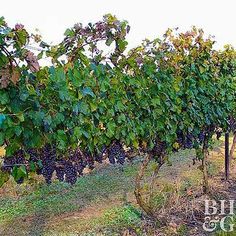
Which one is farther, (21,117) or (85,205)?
(85,205)

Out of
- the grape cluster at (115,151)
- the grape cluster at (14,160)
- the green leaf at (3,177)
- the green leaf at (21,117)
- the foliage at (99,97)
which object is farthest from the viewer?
the grape cluster at (115,151)

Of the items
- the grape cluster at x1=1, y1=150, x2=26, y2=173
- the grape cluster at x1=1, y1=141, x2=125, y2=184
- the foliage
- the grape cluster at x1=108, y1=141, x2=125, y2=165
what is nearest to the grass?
the foliage

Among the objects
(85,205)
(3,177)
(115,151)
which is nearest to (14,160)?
(3,177)

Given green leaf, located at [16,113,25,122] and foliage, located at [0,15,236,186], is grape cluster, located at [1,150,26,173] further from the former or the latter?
green leaf, located at [16,113,25,122]

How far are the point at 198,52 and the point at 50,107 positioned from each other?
3046mm

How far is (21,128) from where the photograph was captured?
239 cm

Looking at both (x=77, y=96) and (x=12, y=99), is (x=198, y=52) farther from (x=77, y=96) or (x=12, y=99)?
(x=12, y=99)

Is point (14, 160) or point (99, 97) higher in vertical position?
point (99, 97)

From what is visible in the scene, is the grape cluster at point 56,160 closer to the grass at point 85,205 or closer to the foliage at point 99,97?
the foliage at point 99,97

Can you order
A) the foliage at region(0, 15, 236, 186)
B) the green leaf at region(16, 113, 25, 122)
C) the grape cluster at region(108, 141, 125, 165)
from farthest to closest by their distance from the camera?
Result: the grape cluster at region(108, 141, 125, 165) < the foliage at region(0, 15, 236, 186) < the green leaf at region(16, 113, 25, 122)

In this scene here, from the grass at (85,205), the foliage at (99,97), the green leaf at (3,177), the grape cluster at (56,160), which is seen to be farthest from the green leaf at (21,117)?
the grass at (85,205)

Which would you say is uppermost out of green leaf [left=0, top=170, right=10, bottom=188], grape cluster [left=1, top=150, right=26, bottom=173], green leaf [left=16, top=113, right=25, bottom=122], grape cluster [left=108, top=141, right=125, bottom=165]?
green leaf [left=16, top=113, right=25, bottom=122]

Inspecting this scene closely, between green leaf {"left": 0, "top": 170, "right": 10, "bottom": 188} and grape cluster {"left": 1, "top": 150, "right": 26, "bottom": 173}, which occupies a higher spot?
grape cluster {"left": 1, "top": 150, "right": 26, "bottom": 173}

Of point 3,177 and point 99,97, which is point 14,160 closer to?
point 3,177
